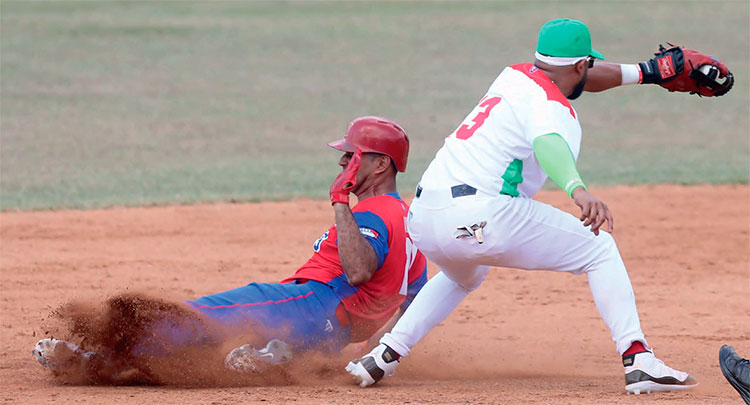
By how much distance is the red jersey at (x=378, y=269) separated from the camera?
16.4 feet

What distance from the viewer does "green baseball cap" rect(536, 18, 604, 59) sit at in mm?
4562

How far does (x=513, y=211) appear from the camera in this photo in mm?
4414

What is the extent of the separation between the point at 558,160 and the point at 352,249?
Answer: 1.10 m

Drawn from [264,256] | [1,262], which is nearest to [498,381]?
[264,256]

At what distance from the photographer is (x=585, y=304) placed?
714 centimetres

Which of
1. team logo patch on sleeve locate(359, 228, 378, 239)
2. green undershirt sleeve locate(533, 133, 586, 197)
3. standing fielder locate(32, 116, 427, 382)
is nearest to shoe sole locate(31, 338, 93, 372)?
standing fielder locate(32, 116, 427, 382)

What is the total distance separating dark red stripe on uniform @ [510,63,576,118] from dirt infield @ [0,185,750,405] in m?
1.27

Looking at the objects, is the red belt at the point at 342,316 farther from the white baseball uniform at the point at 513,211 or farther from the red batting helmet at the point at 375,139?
the red batting helmet at the point at 375,139

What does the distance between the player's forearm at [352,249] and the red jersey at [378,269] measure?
12cm

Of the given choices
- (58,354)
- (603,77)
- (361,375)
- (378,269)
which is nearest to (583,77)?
(603,77)

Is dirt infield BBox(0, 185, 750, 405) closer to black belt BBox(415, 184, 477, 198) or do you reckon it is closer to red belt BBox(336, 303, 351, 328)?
red belt BBox(336, 303, 351, 328)

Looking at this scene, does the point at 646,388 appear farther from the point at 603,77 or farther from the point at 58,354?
the point at 58,354

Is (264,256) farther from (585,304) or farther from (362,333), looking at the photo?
(362,333)

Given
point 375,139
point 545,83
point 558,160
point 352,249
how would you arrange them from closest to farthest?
point 558,160
point 545,83
point 352,249
point 375,139
